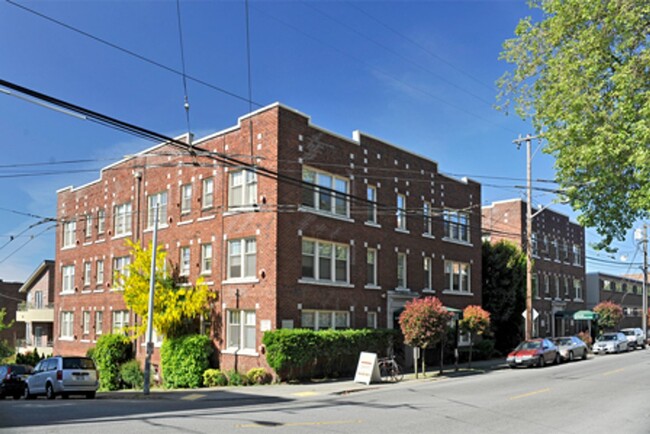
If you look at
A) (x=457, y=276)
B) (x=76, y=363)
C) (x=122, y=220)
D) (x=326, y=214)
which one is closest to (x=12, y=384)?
(x=76, y=363)

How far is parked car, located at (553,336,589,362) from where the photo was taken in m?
34.1

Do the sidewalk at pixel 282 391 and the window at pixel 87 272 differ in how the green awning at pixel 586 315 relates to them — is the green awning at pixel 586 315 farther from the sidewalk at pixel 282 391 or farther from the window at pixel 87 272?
the window at pixel 87 272

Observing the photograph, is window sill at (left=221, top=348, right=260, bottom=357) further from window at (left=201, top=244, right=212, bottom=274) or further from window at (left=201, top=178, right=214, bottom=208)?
window at (left=201, top=178, right=214, bottom=208)

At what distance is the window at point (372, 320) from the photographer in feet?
96.7

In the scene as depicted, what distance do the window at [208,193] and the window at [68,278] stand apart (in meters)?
16.0

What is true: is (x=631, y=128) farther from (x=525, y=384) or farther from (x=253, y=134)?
(x=253, y=134)

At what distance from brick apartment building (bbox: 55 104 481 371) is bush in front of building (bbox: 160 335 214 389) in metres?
0.70

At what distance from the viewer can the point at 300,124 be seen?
26.5 meters

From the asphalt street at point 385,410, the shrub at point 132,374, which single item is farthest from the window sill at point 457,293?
the shrub at point 132,374

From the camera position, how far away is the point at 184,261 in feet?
99.7

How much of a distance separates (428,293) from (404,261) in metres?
2.59

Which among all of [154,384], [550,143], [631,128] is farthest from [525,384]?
[154,384]

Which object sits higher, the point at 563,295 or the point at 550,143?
the point at 550,143

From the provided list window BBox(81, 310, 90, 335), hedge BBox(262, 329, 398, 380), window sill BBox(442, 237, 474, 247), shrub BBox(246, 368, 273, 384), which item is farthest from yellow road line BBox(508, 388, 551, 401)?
window BBox(81, 310, 90, 335)
